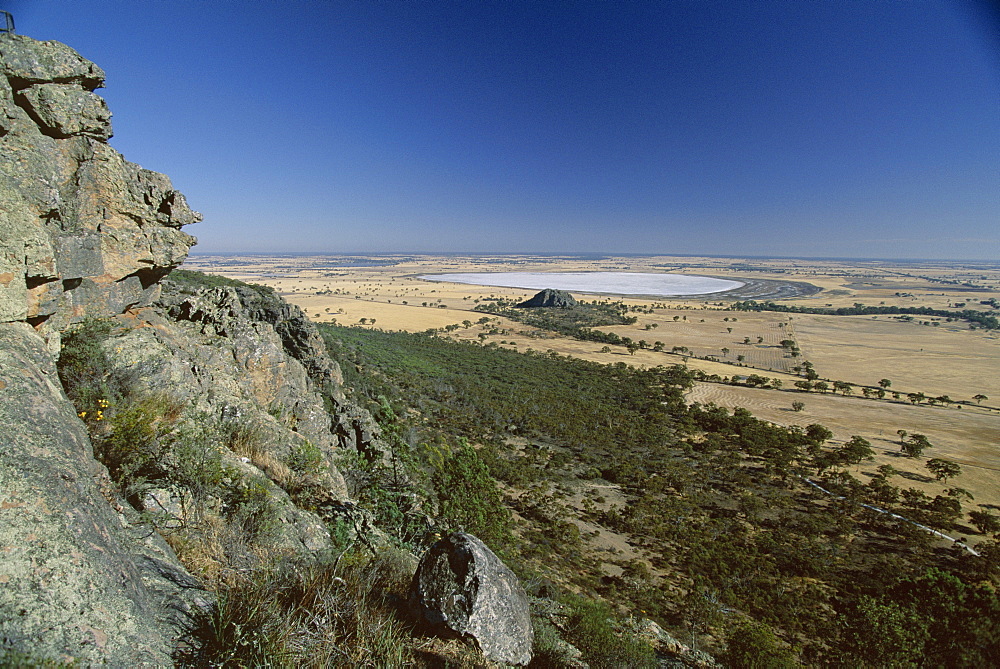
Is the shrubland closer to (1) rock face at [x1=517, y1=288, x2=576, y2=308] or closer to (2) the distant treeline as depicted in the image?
(1) rock face at [x1=517, y1=288, x2=576, y2=308]

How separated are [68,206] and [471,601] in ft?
30.0

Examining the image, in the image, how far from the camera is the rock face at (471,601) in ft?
13.0

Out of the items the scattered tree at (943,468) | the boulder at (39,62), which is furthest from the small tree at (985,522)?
the boulder at (39,62)

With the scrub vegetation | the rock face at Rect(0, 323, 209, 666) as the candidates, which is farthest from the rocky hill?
the scrub vegetation

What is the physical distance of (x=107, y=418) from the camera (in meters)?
5.33

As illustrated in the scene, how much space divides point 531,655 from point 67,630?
154 inches

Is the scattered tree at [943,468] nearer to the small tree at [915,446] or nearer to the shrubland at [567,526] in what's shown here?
the small tree at [915,446]

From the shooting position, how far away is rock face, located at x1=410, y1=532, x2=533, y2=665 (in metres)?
3.95

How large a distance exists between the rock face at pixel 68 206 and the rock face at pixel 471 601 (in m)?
5.51

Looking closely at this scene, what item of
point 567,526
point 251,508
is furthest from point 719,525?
point 251,508

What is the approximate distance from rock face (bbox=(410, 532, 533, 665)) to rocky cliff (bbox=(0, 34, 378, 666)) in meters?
1.76

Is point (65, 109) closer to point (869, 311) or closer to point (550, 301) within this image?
point (550, 301)

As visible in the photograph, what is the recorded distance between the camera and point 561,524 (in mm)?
15773

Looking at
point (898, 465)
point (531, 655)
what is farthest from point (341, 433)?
point (898, 465)
